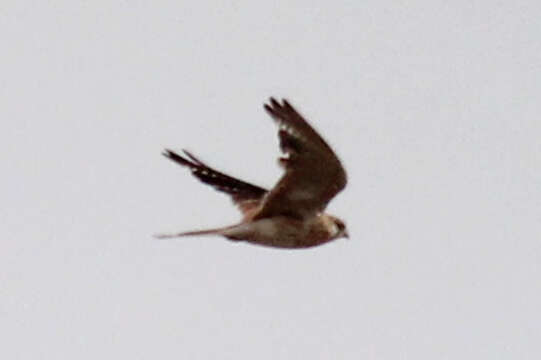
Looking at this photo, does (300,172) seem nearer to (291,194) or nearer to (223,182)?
(291,194)

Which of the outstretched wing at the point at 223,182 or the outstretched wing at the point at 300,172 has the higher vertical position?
the outstretched wing at the point at 223,182

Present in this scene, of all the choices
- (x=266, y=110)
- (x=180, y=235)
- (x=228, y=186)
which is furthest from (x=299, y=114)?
(x=228, y=186)

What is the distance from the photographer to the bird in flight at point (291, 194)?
1355cm

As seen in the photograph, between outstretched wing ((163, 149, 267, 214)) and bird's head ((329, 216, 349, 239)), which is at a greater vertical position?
outstretched wing ((163, 149, 267, 214))

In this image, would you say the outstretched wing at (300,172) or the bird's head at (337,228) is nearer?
the outstretched wing at (300,172)

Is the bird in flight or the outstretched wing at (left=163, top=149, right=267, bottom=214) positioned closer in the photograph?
the bird in flight

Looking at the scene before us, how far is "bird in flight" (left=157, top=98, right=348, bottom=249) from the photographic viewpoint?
1355 centimetres

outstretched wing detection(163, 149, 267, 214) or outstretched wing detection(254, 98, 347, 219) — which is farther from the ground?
outstretched wing detection(163, 149, 267, 214)

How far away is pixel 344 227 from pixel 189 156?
157 cm

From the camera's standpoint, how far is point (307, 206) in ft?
48.0

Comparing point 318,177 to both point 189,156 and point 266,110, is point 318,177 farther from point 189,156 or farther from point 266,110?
point 189,156

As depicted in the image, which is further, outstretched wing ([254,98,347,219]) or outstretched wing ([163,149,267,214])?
outstretched wing ([163,149,267,214])

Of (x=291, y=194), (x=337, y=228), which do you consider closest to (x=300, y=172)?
(x=291, y=194)

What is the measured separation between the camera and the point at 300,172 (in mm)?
14102
